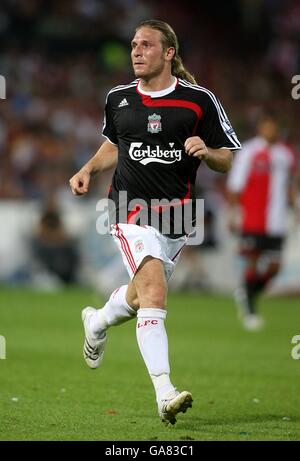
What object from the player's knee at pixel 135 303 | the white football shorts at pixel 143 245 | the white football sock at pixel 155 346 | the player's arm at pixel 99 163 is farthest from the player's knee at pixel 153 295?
the player's arm at pixel 99 163

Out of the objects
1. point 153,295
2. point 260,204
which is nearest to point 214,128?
point 153,295

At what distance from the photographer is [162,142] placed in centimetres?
678

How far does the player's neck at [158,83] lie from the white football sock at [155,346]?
153 cm

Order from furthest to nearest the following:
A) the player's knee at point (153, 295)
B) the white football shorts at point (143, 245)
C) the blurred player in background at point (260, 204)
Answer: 1. the blurred player in background at point (260, 204)
2. the white football shorts at point (143, 245)
3. the player's knee at point (153, 295)

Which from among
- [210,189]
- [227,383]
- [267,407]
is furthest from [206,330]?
[210,189]

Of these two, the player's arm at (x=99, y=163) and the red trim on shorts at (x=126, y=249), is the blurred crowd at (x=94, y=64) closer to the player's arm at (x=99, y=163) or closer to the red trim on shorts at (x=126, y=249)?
the player's arm at (x=99, y=163)

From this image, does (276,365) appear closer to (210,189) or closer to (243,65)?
(210,189)

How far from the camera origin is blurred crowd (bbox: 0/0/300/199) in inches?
859

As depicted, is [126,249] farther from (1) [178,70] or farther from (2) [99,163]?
(1) [178,70]

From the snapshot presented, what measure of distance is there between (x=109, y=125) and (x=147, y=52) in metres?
0.69

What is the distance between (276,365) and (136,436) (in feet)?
13.5

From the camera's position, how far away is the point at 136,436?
5.82 meters

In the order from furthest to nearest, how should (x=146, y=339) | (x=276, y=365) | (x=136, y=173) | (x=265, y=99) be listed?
(x=265, y=99) → (x=276, y=365) → (x=136, y=173) → (x=146, y=339)

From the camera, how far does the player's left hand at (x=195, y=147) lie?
6281mm
